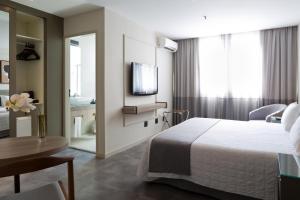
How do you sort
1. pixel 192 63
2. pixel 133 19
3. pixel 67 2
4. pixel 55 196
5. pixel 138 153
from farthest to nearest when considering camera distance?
1. pixel 192 63
2. pixel 133 19
3. pixel 138 153
4. pixel 67 2
5. pixel 55 196

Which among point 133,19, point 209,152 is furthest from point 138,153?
point 133,19

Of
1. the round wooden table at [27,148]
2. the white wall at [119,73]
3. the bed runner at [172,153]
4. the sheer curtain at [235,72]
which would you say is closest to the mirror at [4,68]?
the white wall at [119,73]

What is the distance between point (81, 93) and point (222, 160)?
447cm

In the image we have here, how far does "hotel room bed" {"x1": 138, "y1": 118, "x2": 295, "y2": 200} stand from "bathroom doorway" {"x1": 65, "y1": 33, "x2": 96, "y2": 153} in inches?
84.5

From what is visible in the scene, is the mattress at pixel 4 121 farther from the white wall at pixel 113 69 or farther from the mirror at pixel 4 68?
the white wall at pixel 113 69

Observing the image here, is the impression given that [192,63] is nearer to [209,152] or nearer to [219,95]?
[219,95]

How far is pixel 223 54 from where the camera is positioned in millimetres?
5152

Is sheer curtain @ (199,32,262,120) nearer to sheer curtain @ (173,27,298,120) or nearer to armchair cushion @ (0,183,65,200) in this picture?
sheer curtain @ (173,27,298,120)

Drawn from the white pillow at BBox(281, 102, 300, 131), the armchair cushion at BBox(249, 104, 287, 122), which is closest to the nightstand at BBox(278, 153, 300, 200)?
the white pillow at BBox(281, 102, 300, 131)

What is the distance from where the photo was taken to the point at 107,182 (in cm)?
254

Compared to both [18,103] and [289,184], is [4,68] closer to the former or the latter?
[18,103]

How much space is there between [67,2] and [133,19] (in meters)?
1.24

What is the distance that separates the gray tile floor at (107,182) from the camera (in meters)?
2.23

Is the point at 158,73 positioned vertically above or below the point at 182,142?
above
